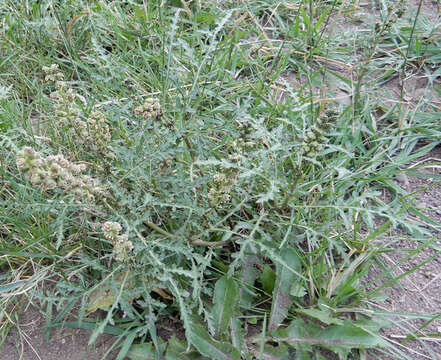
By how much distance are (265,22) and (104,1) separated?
4.32ft

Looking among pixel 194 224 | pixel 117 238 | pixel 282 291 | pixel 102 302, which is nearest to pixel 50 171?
pixel 117 238

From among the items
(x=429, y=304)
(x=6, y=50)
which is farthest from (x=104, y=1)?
(x=429, y=304)

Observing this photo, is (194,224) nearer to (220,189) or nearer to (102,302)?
(220,189)

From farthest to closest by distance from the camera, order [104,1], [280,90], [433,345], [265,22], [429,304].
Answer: [265,22], [104,1], [280,90], [429,304], [433,345]

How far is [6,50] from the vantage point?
10.8 feet

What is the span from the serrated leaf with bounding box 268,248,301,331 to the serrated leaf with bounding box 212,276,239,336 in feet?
0.63

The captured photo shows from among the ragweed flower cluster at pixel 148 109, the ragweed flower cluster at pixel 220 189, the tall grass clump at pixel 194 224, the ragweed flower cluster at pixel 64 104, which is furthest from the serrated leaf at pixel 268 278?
the ragweed flower cluster at pixel 64 104

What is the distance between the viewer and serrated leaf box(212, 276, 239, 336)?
2008 millimetres

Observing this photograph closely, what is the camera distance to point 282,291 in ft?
6.88

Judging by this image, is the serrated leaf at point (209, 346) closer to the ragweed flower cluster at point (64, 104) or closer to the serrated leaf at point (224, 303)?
the serrated leaf at point (224, 303)

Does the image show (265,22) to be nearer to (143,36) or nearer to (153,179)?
(143,36)

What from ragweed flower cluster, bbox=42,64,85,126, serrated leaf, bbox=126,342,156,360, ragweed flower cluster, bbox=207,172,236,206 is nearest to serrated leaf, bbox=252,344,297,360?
serrated leaf, bbox=126,342,156,360

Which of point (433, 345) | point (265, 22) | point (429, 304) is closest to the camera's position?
point (433, 345)

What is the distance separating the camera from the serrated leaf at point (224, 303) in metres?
2.01
